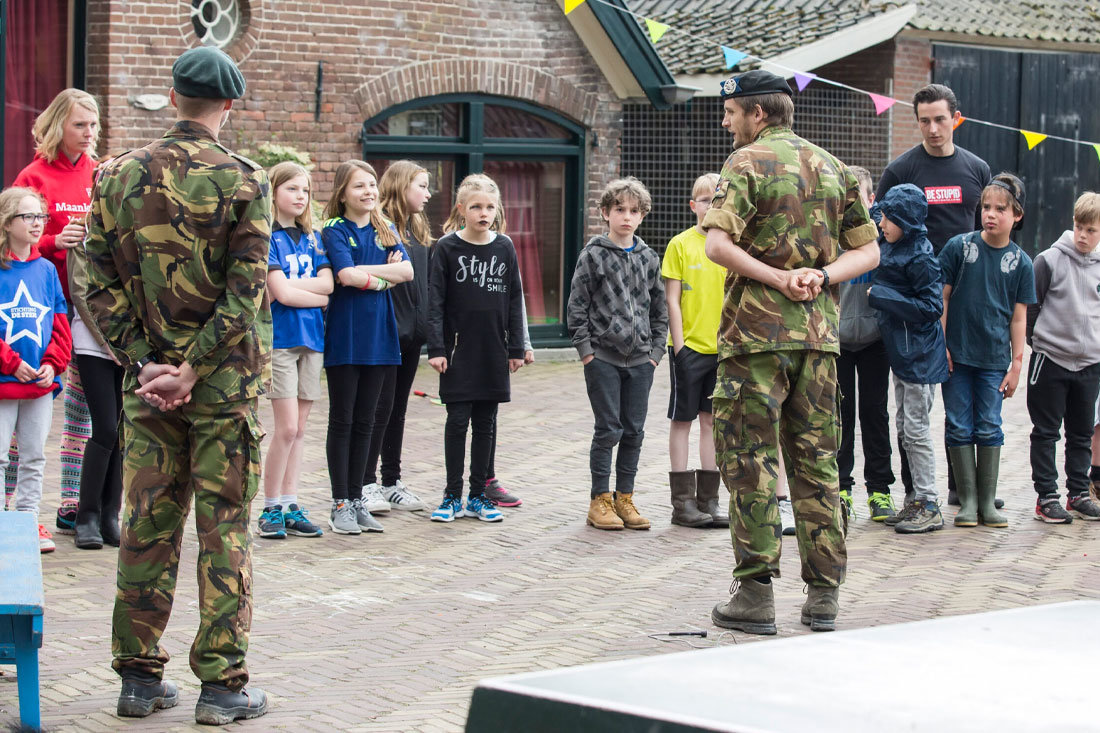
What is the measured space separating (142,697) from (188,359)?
110 centimetres

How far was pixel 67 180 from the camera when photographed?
697cm

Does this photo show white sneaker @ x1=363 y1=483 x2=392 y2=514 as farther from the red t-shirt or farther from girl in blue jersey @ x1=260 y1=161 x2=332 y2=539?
the red t-shirt

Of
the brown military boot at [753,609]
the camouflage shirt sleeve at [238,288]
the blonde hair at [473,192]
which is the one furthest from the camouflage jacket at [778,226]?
the blonde hair at [473,192]

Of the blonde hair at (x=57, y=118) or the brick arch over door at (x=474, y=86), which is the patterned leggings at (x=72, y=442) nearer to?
the blonde hair at (x=57, y=118)

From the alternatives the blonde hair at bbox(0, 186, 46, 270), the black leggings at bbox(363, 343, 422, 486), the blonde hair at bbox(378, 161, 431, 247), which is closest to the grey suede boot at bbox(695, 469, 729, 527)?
the black leggings at bbox(363, 343, 422, 486)

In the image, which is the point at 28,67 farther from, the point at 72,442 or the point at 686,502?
the point at 686,502

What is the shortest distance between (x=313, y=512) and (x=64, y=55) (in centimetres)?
700

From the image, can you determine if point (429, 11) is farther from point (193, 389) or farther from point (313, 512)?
point (193, 389)

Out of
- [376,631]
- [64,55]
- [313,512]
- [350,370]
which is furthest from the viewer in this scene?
[64,55]

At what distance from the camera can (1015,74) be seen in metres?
19.9

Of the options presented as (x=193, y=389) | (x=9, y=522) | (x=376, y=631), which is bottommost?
(x=376, y=631)

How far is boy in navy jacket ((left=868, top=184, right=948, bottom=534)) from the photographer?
25.0 ft

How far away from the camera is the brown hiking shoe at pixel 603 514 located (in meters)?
7.78

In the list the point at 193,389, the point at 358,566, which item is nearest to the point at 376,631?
the point at 358,566
